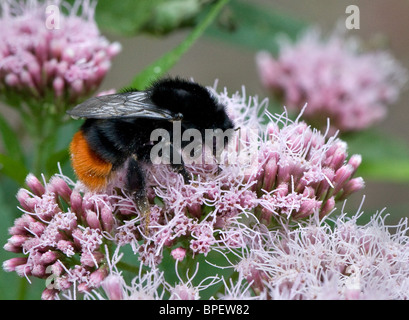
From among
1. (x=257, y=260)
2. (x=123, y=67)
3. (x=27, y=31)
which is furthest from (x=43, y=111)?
(x=123, y=67)

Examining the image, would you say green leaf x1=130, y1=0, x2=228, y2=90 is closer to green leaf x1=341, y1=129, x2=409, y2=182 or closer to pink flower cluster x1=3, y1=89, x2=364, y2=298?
pink flower cluster x1=3, y1=89, x2=364, y2=298

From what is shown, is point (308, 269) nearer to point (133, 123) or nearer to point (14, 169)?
point (133, 123)

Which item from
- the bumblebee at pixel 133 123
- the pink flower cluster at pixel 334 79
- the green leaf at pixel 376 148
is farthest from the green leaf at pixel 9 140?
the green leaf at pixel 376 148

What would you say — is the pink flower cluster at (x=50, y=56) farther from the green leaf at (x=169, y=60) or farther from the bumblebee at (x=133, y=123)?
the bumblebee at (x=133, y=123)

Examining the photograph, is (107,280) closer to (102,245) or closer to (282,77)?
(102,245)

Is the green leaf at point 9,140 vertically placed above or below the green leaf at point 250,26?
below

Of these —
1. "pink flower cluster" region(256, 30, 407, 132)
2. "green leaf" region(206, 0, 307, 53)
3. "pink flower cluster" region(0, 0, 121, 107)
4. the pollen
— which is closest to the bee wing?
the pollen

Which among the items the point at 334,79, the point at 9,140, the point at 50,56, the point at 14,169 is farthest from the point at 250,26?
the point at 14,169
